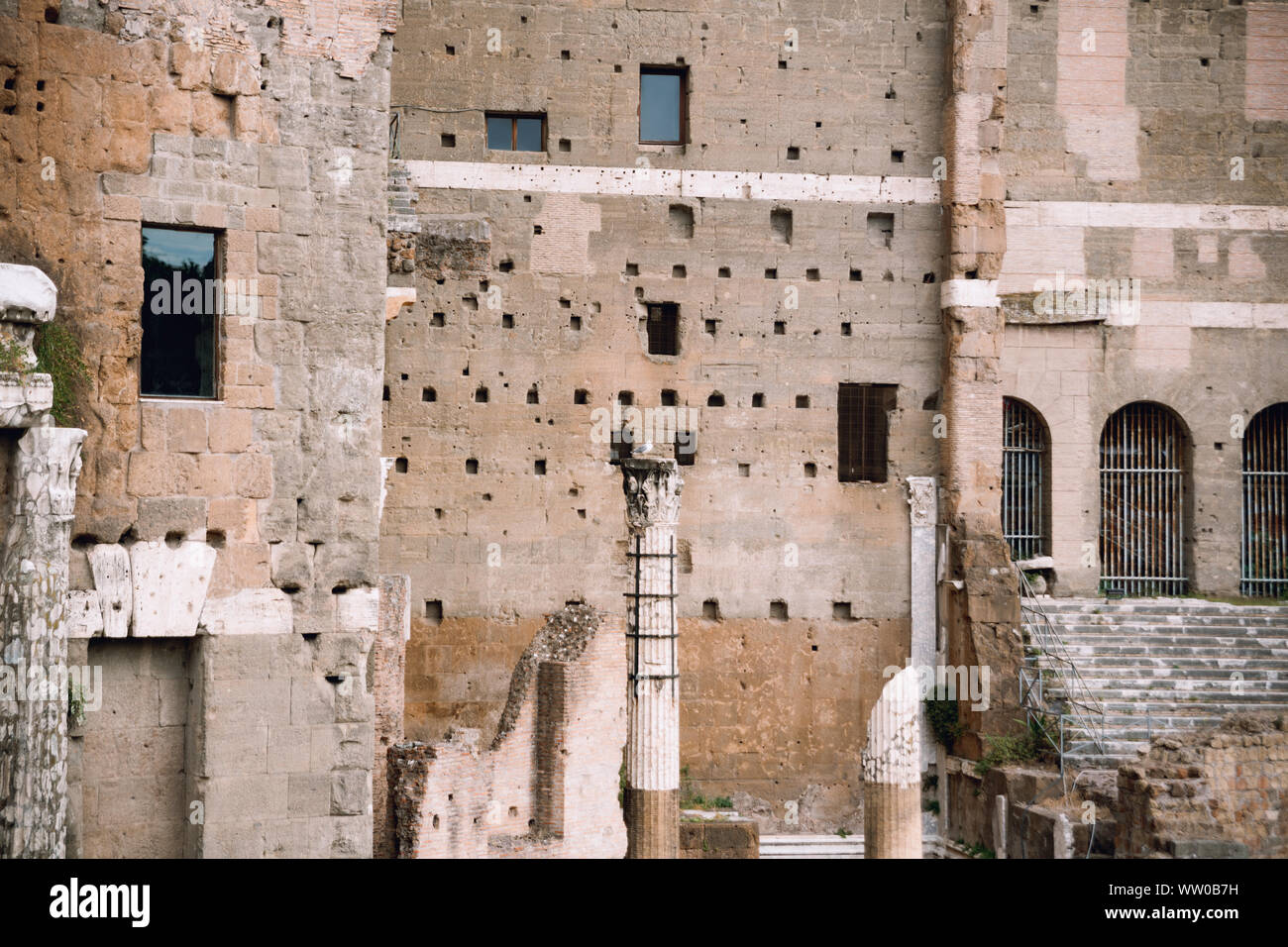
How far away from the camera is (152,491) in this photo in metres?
9.61

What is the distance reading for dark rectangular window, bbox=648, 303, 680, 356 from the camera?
1891 cm

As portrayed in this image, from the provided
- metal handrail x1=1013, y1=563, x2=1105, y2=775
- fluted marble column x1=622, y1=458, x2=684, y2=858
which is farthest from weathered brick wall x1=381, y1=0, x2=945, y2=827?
fluted marble column x1=622, y1=458, x2=684, y2=858

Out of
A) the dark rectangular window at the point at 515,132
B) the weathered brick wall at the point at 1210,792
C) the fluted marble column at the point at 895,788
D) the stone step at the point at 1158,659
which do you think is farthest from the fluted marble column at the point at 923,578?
the dark rectangular window at the point at 515,132

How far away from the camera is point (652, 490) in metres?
14.1

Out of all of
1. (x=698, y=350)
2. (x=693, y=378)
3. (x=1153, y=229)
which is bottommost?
(x=693, y=378)

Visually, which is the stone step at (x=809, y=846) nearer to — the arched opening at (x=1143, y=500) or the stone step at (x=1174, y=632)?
the stone step at (x=1174, y=632)

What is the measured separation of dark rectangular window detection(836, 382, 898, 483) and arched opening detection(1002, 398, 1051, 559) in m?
2.23

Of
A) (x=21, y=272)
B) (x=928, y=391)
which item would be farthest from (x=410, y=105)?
(x=21, y=272)

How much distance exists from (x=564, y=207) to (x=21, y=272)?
1003cm

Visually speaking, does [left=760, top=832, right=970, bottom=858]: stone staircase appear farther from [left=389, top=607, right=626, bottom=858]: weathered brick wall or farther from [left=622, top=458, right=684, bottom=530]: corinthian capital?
[left=622, top=458, right=684, bottom=530]: corinthian capital

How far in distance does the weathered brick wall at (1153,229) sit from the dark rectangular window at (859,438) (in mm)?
2301

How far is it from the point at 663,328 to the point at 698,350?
0.50 metres

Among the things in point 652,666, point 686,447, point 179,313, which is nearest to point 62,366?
point 179,313

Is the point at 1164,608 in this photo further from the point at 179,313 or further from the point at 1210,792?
the point at 179,313
